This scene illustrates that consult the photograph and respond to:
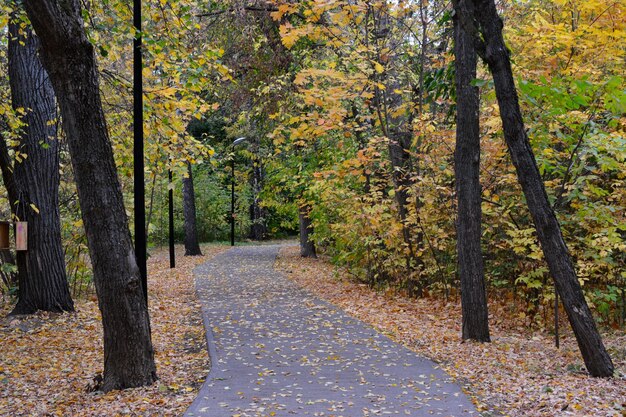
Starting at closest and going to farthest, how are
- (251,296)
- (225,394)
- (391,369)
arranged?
(225,394), (391,369), (251,296)

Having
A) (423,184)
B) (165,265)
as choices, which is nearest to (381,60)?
(423,184)

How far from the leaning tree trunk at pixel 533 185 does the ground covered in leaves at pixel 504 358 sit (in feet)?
1.22

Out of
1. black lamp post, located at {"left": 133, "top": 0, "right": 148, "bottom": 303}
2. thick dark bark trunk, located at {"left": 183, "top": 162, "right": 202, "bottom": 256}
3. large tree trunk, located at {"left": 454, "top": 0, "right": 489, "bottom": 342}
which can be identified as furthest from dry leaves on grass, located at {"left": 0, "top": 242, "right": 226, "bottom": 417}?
thick dark bark trunk, located at {"left": 183, "top": 162, "right": 202, "bottom": 256}

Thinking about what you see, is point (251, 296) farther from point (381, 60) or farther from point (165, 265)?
point (165, 265)

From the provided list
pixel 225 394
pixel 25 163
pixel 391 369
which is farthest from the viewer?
pixel 25 163

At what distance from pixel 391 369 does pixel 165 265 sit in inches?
722

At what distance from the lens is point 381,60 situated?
14078 millimetres

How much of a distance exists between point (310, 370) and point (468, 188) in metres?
3.62

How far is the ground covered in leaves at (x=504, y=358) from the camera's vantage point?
6406 mm

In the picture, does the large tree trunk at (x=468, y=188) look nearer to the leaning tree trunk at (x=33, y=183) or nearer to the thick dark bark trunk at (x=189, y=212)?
the leaning tree trunk at (x=33, y=183)

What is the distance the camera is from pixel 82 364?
889 cm

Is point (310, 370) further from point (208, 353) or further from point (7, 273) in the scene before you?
point (7, 273)

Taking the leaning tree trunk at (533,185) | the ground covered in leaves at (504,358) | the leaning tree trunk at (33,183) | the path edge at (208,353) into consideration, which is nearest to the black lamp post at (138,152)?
the path edge at (208,353)

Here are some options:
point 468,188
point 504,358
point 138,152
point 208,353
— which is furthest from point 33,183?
point 504,358
